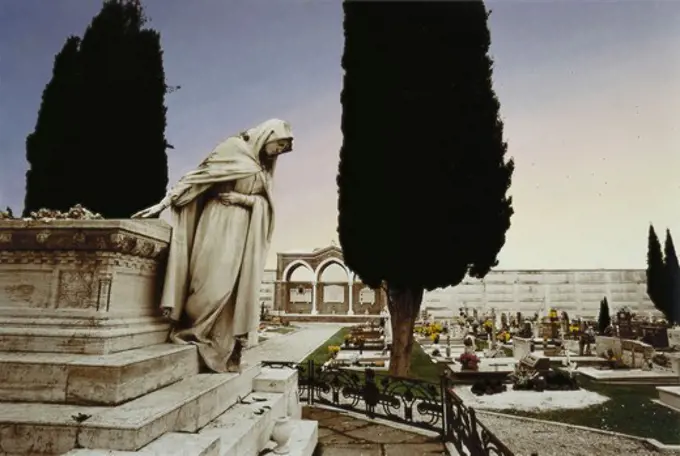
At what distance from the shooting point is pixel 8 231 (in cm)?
316

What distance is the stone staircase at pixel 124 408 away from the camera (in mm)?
2295

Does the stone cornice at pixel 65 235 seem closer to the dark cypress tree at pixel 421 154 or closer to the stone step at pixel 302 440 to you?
the stone step at pixel 302 440

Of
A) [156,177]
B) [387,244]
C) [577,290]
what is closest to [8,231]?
[387,244]

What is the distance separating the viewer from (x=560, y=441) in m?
6.48

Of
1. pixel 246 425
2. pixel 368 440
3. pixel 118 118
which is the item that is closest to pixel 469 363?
pixel 368 440

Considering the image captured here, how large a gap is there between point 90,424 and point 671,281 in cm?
3789

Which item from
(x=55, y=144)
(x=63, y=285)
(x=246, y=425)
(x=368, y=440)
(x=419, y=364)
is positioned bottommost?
(x=419, y=364)

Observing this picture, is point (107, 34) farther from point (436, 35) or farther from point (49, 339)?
point (49, 339)

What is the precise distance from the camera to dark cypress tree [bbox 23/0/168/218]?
15203mm

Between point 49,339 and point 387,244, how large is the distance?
923 cm

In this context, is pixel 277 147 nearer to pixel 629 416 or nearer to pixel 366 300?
pixel 629 416

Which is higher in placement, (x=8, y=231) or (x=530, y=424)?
(x=8, y=231)

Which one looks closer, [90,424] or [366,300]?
[90,424]

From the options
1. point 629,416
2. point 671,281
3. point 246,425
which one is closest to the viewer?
point 246,425
